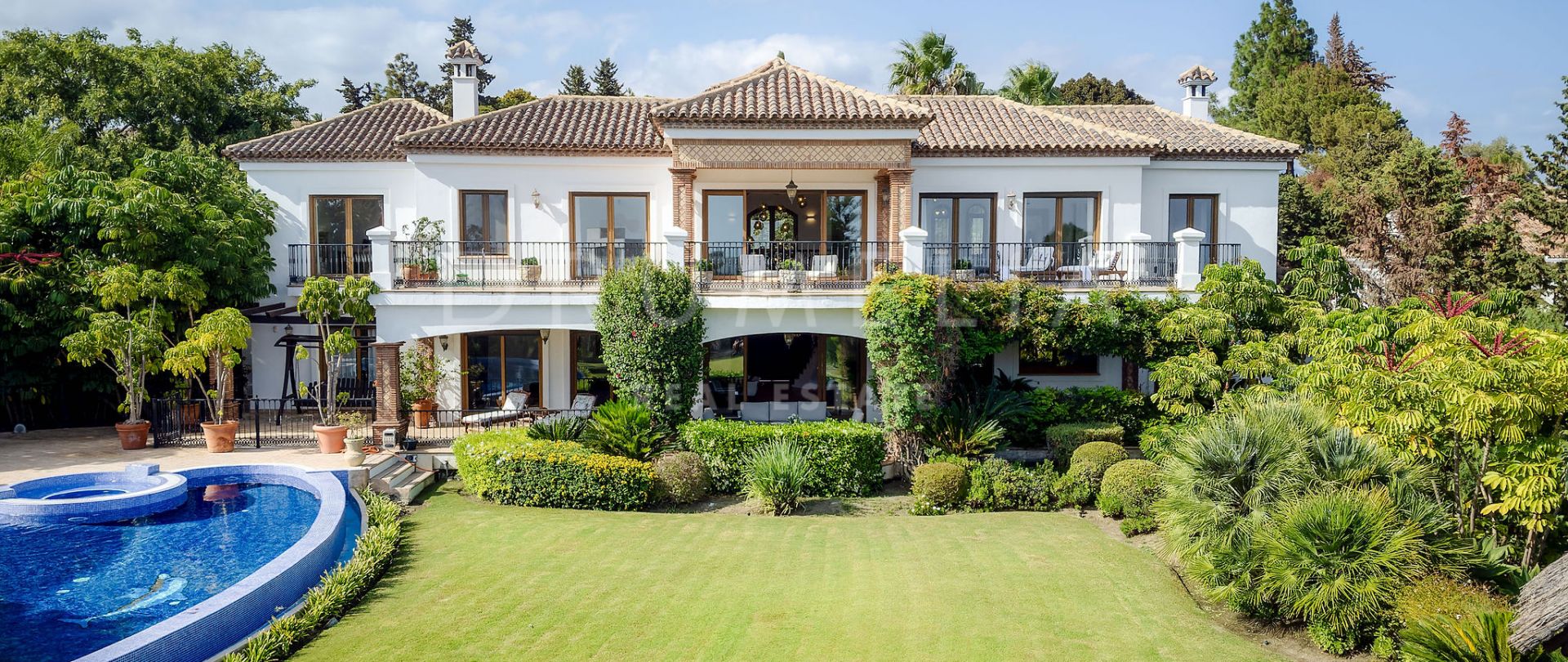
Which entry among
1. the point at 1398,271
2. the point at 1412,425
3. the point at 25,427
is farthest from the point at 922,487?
the point at 25,427

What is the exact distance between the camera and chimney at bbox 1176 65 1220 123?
78.1 ft

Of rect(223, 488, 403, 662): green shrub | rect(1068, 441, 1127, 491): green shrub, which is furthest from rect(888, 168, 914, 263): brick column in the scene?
rect(223, 488, 403, 662): green shrub

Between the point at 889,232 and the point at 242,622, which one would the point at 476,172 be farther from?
the point at 242,622

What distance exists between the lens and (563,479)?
14406mm

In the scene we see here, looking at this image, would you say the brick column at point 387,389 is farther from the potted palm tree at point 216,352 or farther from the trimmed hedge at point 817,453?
the trimmed hedge at point 817,453

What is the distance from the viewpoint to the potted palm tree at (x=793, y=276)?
17.6 metres

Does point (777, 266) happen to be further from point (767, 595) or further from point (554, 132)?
point (767, 595)

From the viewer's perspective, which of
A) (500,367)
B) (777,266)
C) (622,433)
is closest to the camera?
(622,433)

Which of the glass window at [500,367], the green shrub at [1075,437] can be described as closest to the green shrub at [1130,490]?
the green shrub at [1075,437]

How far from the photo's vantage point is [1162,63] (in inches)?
1137

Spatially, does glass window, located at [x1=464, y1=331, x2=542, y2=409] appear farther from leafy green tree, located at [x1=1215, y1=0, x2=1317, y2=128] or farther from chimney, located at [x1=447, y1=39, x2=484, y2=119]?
leafy green tree, located at [x1=1215, y1=0, x2=1317, y2=128]

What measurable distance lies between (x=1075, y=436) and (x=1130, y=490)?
2.66 metres

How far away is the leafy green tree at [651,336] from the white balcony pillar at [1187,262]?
1018 cm

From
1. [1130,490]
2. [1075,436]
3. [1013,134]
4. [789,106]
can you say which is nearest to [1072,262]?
[1013,134]
